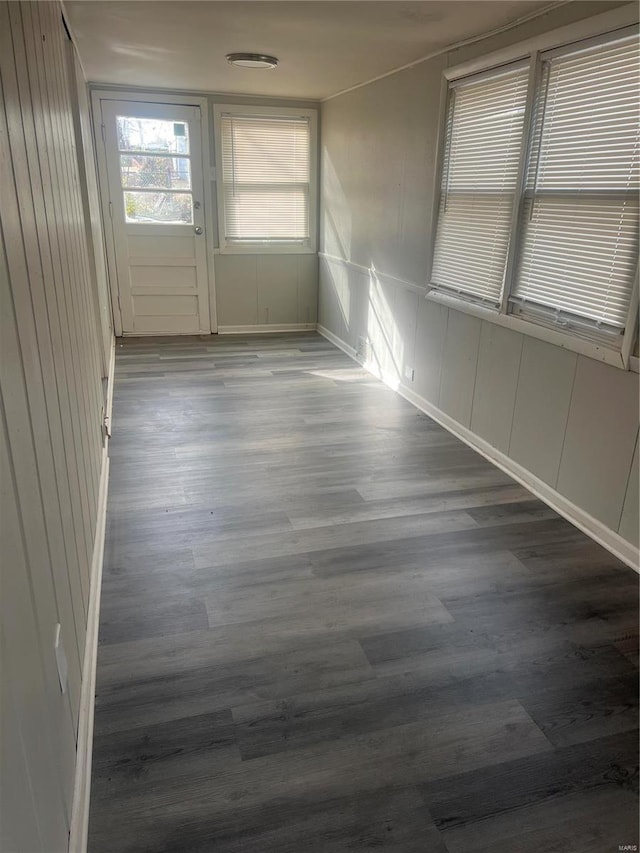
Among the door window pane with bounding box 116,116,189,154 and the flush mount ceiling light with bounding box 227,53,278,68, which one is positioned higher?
the flush mount ceiling light with bounding box 227,53,278,68

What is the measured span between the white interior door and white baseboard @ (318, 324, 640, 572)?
2700mm

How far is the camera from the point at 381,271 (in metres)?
4.88

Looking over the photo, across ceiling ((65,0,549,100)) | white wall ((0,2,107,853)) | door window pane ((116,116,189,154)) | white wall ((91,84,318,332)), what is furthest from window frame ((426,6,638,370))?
door window pane ((116,116,189,154))

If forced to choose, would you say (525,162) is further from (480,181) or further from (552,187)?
(480,181)

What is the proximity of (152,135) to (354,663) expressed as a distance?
214 inches

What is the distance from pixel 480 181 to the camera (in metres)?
3.44

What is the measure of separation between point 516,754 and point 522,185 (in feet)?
8.50

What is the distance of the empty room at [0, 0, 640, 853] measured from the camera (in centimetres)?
141

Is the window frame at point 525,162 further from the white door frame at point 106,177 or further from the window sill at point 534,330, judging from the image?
the white door frame at point 106,177

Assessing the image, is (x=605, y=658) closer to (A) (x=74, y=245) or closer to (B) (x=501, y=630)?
(B) (x=501, y=630)

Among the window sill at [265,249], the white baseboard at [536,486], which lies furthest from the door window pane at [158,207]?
the white baseboard at [536,486]

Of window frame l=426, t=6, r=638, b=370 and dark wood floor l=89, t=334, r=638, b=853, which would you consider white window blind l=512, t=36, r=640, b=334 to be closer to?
window frame l=426, t=6, r=638, b=370

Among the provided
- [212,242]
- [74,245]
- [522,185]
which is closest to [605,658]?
[522,185]

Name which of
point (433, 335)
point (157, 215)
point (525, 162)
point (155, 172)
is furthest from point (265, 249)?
point (525, 162)
